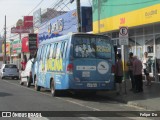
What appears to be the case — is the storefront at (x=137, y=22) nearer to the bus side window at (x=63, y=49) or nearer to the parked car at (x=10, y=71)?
the bus side window at (x=63, y=49)

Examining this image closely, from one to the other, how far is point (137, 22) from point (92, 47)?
5.74 meters

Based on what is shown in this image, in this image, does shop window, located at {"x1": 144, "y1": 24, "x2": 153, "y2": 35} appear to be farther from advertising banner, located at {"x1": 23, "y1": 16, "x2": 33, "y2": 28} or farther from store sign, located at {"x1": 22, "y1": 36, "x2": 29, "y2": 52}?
advertising banner, located at {"x1": 23, "y1": 16, "x2": 33, "y2": 28}

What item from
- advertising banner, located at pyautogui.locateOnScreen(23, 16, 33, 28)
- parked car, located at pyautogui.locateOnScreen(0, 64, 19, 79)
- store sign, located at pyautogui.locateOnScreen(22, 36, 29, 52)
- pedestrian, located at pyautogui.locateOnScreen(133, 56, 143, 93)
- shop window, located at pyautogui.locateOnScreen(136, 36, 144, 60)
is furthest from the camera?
advertising banner, located at pyautogui.locateOnScreen(23, 16, 33, 28)

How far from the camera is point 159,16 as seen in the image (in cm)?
1958

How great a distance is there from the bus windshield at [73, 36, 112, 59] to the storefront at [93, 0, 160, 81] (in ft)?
12.8

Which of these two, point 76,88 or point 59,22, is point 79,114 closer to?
point 76,88

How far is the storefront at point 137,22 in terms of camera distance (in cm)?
2097

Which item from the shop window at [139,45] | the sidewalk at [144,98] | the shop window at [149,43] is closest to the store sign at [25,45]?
the shop window at [139,45]

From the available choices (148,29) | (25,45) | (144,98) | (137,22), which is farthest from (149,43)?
(25,45)

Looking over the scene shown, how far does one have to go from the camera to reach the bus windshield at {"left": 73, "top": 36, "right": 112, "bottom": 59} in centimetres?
1692

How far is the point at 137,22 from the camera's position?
72.4ft

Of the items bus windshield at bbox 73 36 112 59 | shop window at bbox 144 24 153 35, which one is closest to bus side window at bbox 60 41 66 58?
bus windshield at bbox 73 36 112 59

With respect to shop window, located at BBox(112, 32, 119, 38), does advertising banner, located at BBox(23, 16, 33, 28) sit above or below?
above

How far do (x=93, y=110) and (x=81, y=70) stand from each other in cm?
364
